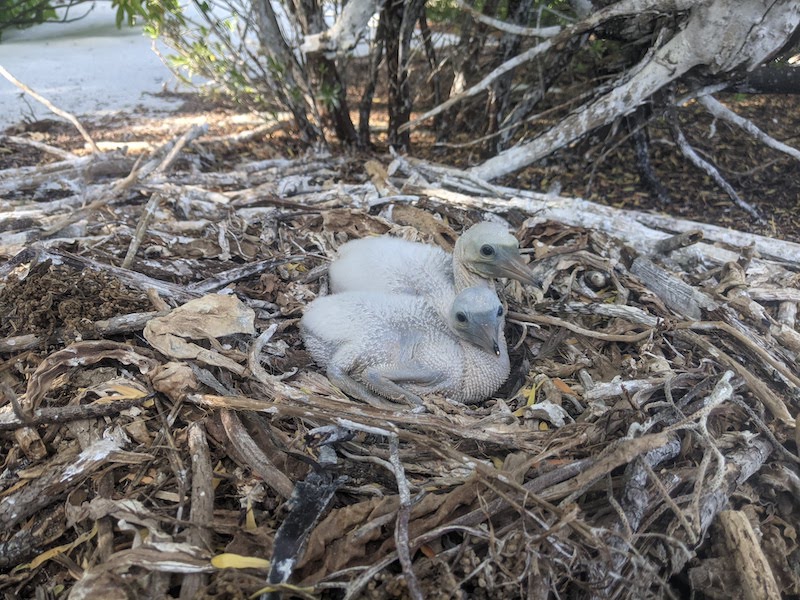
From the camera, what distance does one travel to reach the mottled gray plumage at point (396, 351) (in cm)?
161

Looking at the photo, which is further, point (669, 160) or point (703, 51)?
point (669, 160)

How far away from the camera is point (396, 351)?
1.65m

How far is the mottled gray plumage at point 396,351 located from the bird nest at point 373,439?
3.2 inches

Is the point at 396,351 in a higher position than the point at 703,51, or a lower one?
lower

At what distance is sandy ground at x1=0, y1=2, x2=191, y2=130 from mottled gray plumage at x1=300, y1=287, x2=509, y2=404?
3.06m

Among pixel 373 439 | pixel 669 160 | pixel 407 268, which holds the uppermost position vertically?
pixel 407 268

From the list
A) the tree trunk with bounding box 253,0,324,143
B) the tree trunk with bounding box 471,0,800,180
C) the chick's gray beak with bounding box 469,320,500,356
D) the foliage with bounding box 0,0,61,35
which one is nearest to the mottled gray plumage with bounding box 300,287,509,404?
the chick's gray beak with bounding box 469,320,500,356

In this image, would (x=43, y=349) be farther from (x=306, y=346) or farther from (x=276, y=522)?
(x=276, y=522)

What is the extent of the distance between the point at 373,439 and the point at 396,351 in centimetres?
34

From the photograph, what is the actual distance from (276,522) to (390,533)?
0.79 ft

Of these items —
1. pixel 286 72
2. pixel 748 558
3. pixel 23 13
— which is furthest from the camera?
pixel 23 13

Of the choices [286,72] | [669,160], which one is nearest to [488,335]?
[286,72]

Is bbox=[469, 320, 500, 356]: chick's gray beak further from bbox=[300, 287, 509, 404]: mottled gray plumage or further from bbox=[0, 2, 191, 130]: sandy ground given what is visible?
bbox=[0, 2, 191, 130]: sandy ground

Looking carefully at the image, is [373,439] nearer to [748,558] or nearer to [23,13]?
[748,558]
